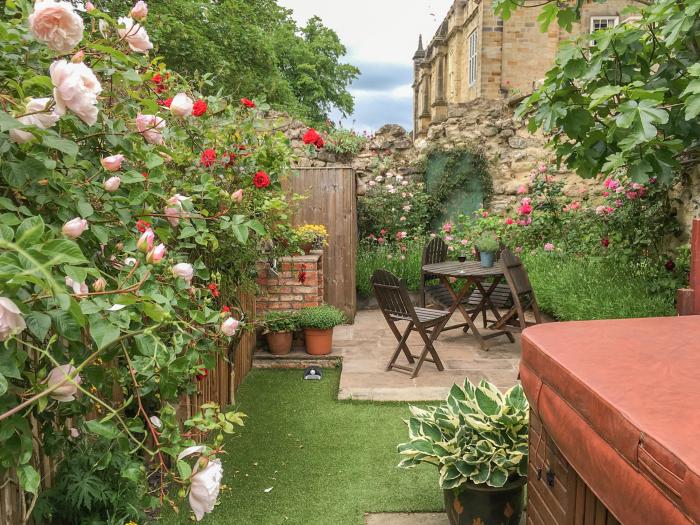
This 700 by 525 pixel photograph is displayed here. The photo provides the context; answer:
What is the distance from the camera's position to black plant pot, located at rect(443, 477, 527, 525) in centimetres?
229

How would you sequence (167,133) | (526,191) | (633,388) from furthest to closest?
(526,191), (167,133), (633,388)

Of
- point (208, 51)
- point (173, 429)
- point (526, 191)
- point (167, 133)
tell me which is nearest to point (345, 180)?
point (526, 191)

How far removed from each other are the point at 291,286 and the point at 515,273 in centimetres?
210

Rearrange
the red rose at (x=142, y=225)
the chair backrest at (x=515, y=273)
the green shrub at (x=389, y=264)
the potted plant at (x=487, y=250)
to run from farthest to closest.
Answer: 1. the green shrub at (x=389, y=264)
2. the potted plant at (x=487, y=250)
3. the chair backrest at (x=515, y=273)
4. the red rose at (x=142, y=225)

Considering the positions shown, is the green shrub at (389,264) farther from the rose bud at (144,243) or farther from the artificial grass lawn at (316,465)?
the rose bud at (144,243)

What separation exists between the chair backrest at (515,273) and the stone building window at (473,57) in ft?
42.0

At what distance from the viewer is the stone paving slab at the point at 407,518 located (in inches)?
A: 103

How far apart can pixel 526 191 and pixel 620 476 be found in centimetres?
752

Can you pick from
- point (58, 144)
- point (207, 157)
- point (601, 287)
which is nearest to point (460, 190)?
point (601, 287)

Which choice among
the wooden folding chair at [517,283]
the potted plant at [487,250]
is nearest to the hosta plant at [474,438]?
the wooden folding chair at [517,283]

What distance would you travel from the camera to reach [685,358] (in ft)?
4.41

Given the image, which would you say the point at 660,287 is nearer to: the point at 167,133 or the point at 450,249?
the point at 450,249

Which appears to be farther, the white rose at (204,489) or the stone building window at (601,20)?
the stone building window at (601,20)

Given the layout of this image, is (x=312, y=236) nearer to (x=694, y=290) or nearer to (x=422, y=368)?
(x=422, y=368)
